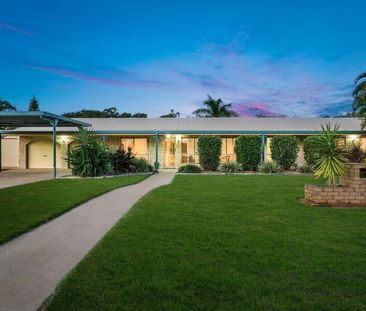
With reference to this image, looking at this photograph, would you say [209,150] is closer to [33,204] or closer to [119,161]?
[119,161]

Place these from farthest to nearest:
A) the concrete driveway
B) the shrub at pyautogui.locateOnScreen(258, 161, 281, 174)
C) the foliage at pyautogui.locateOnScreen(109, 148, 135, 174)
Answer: the shrub at pyautogui.locateOnScreen(258, 161, 281, 174)
the foliage at pyautogui.locateOnScreen(109, 148, 135, 174)
the concrete driveway

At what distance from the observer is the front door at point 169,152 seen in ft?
81.5

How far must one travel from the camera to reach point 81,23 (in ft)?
66.9

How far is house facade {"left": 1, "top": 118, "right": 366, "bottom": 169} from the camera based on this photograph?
23.2 metres

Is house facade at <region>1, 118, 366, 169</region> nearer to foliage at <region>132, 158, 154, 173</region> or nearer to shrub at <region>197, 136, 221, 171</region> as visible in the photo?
shrub at <region>197, 136, 221, 171</region>

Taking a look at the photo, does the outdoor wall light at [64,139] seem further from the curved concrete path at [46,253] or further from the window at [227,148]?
the curved concrete path at [46,253]

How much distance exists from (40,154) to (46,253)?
22.7 meters

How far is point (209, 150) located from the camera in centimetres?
2111

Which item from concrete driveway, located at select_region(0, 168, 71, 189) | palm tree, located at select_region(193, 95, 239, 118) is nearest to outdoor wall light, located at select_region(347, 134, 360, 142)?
palm tree, located at select_region(193, 95, 239, 118)

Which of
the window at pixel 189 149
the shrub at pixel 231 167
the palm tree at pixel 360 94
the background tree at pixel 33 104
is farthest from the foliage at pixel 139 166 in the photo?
the background tree at pixel 33 104

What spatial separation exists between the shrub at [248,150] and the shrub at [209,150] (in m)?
1.39

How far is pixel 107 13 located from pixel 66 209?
13.6m

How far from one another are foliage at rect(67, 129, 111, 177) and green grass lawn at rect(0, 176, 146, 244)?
4.63m

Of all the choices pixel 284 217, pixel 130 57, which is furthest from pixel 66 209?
pixel 130 57
